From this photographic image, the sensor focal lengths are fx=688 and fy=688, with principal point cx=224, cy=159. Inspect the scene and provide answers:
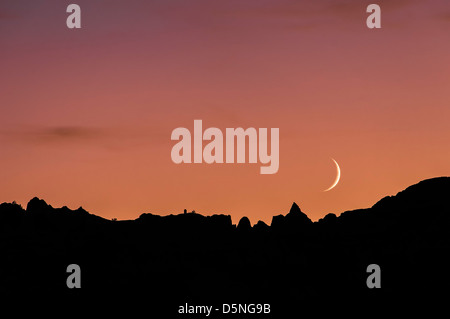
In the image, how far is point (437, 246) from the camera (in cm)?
18725

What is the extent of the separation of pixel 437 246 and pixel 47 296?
105 metres
